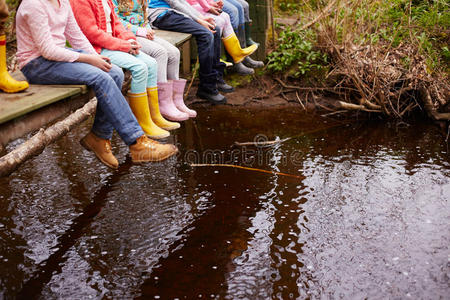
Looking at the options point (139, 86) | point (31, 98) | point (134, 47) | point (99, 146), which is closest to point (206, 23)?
A: point (134, 47)

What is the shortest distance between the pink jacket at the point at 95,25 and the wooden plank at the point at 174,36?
2.40 ft

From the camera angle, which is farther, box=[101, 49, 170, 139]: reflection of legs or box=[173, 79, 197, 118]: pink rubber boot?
box=[173, 79, 197, 118]: pink rubber boot

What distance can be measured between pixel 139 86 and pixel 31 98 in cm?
81

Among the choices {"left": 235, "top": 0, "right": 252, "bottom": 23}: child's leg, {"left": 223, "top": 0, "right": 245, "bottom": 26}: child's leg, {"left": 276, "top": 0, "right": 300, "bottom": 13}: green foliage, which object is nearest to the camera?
{"left": 223, "top": 0, "right": 245, "bottom": 26}: child's leg

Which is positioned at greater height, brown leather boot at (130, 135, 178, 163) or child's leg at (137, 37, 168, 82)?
child's leg at (137, 37, 168, 82)

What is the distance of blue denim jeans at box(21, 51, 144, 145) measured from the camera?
311 centimetres

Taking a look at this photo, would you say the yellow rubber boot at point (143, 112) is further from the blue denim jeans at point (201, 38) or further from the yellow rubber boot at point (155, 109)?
the blue denim jeans at point (201, 38)

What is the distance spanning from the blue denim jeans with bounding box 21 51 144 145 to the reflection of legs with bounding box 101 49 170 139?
0.24 m

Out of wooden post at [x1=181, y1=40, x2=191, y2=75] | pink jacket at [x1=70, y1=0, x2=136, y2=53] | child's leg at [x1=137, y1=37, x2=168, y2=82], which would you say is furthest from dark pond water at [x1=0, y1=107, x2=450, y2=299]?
wooden post at [x1=181, y1=40, x2=191, y2=75]

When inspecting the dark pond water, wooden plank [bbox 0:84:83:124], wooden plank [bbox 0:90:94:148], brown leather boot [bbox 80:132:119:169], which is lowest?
the dark pond water

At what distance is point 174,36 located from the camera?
179 inches

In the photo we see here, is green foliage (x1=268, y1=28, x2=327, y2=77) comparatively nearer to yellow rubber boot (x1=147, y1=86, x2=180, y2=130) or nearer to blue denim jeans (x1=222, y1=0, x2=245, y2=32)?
blue denim jeans (x1=222, y1=0, x2=245, y2=32)

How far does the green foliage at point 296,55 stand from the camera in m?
6.53

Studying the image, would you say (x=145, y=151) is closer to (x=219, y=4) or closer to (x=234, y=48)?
(x=234, y=48)
